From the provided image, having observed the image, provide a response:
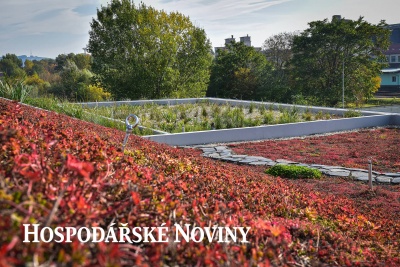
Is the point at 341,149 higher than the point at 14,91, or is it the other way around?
the point at 14,91

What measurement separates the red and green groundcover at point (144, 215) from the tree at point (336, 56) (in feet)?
86.1

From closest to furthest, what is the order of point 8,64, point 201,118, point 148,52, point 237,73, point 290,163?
point 290,163, point 201,118, point 148,52, point 237,73, point 8,64

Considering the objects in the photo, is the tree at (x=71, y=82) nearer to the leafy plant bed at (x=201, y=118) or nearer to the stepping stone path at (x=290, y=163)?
the leafy plant bed at (x=201, y=118)

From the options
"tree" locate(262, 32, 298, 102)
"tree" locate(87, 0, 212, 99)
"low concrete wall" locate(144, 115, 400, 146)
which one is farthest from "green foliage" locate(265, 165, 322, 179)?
"tree" locate(262, 32, 298, 102)

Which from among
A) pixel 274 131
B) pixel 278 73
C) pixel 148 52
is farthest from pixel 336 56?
pixel 274 131

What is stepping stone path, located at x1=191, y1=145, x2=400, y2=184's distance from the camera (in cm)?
699

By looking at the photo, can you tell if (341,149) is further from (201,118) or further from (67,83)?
(67,83)

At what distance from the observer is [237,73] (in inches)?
1124

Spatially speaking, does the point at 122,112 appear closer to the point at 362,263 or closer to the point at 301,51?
the point at 362,263

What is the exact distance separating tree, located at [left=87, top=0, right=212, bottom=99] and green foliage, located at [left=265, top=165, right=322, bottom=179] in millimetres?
19524

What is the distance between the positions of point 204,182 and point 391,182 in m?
3.99

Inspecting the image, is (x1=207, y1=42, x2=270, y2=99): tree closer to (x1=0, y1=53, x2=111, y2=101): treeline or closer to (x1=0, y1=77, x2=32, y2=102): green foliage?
(x1=0, y1=53, x2=111, y2=101): treeline

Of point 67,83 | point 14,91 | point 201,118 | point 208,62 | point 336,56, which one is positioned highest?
point 336,56

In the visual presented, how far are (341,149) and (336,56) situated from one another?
71.5 ft
